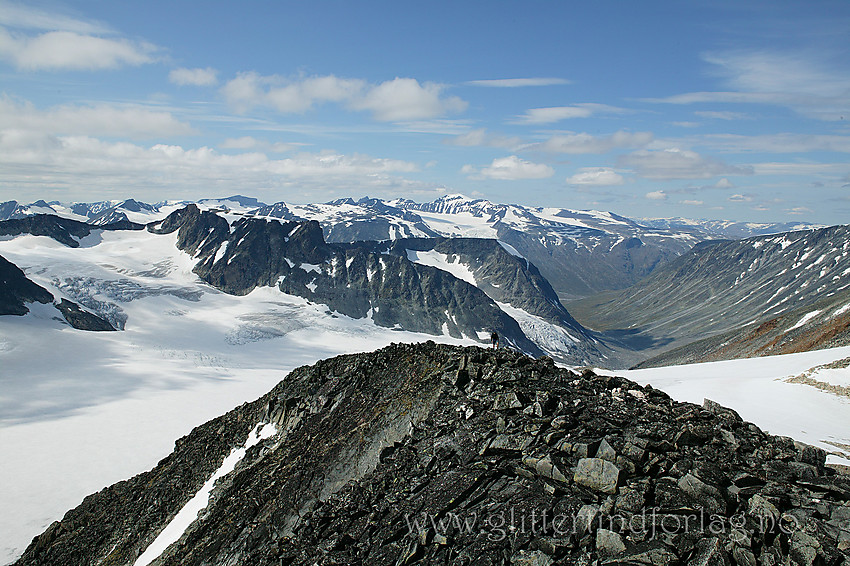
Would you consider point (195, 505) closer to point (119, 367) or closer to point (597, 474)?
point (597, 474)

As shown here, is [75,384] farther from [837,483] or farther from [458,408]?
[837,483]

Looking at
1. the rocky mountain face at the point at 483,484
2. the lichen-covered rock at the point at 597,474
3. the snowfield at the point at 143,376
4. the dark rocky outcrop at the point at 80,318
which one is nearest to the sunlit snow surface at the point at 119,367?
the snowfield at the point at 143,376

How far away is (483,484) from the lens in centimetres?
1434

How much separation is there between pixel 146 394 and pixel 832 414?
101547 mm

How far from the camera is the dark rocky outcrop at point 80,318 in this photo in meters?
134

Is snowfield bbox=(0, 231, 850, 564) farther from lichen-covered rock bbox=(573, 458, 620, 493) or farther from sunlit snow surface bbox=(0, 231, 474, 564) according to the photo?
lichen-covered rock bbox=(573, 458, 620, 493)

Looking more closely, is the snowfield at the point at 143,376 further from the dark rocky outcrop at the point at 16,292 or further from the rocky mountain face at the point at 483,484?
the rocky mountain face at the point at 483,484

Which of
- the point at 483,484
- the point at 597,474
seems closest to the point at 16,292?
the point at 483,484

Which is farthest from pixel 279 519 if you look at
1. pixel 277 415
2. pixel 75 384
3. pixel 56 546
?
pixel 75 384

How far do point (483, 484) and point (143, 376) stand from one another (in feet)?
362

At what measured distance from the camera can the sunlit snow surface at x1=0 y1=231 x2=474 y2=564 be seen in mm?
58812

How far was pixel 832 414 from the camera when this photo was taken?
96.6 ft

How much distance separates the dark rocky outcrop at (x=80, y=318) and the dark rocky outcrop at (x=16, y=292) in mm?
4336

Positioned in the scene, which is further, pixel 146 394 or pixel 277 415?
pixel 146 394
